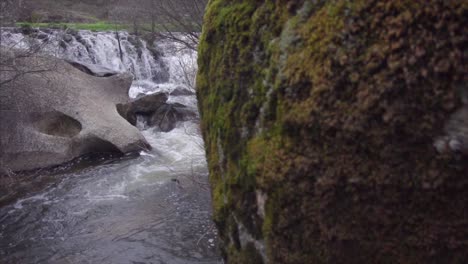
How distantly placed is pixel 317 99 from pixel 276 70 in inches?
10.3

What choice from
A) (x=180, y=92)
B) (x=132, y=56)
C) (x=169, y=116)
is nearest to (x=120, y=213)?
(x=169, y=116)

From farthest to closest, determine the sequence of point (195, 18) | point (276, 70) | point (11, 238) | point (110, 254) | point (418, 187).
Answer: point (195, 18), point (11, 238), point (110, 254), point (276, 70), point (418, 187)

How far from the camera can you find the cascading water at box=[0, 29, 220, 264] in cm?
480

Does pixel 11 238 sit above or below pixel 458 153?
below

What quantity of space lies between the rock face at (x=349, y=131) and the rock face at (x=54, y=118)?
6.22 metres

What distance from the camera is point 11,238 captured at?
17.7 feet

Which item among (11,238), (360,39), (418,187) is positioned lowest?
(11,238)

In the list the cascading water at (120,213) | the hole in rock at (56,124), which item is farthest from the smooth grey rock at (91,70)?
the cascading water at (120,213)

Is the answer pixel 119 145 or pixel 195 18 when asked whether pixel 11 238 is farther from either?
pixel 195 18

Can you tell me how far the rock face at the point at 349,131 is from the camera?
1430mm

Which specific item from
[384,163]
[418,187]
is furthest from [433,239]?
[384,163]

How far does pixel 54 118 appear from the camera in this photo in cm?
910

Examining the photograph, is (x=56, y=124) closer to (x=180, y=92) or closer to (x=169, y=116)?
(x=169, y=116)

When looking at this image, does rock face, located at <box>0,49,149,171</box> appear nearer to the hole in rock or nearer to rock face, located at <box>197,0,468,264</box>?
the hole in rock
